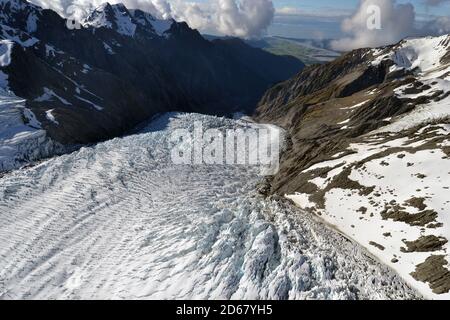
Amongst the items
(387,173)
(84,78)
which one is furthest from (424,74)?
(84,78)

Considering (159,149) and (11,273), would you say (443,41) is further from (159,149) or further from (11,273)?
(11,273)

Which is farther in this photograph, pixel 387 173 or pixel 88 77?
pixel 88 77

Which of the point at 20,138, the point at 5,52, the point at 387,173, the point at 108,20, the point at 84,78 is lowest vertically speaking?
the point at 20,138

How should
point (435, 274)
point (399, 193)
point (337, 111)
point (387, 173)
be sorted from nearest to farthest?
1. point (435, 274)
2. point (399, 193)
3. point (387, 173)
4. point (337, 111)

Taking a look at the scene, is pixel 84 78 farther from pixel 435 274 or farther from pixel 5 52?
pixel 435 274

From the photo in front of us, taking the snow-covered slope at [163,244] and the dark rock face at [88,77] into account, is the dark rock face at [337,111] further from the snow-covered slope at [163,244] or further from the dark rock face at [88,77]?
the dark rock face at [88,77]

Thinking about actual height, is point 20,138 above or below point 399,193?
below

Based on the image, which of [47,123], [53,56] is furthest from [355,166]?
[53,56]

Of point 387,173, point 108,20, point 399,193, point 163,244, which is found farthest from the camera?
point 108,20

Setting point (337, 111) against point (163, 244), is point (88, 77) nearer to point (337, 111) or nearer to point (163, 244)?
point (337, 111)
